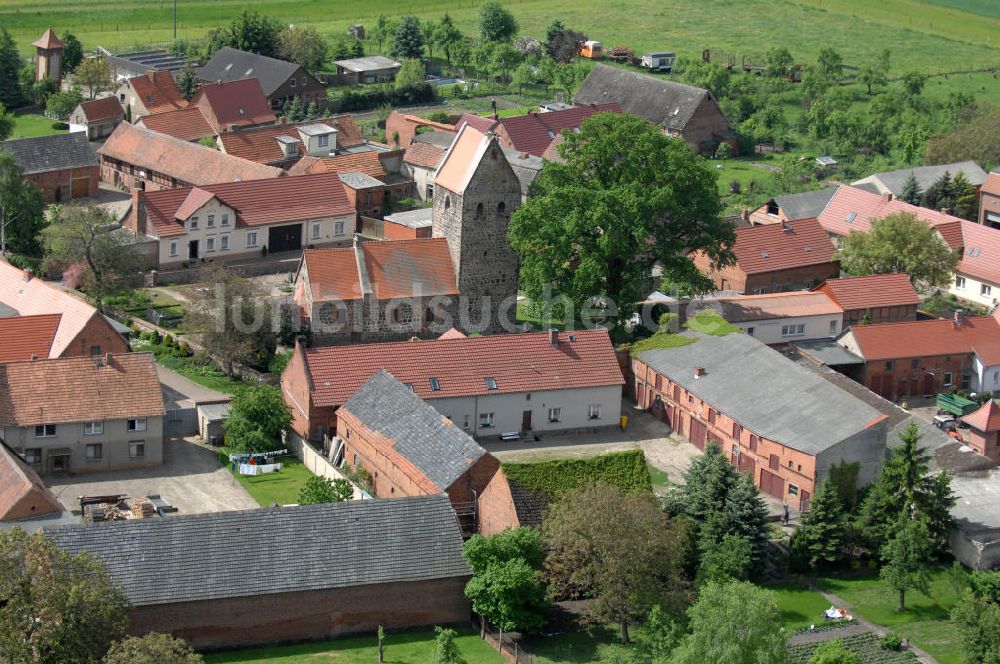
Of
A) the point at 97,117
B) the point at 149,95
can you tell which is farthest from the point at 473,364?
the point at 149,95

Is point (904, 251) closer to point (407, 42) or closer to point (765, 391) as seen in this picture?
point (765, 391)

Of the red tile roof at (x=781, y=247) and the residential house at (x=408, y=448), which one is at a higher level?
the red tile roof at (x=781, y=247)

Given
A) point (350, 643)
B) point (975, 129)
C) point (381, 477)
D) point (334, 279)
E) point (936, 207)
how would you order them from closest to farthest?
point (350, 643), point (381, 477), point (334, 279), point (936, 207), point (975, 129)

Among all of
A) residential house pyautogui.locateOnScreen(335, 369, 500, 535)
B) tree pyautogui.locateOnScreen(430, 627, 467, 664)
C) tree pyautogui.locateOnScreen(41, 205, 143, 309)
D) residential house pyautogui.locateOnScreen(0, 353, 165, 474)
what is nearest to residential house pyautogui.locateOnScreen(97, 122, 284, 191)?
tree pyautogui.locateOnScreen(41, 205, 143, 309)

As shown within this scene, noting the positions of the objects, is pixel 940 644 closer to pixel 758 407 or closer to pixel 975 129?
pixel 758 407

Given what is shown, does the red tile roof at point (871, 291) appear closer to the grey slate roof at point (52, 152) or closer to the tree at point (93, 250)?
the tree at point (93, 250)

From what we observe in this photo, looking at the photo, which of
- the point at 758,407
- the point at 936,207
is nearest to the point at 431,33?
the point at 936,207

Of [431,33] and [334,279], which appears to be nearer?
[334,279]

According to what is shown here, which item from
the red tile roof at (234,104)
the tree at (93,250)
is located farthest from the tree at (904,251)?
the red tile roof at (234,104)
